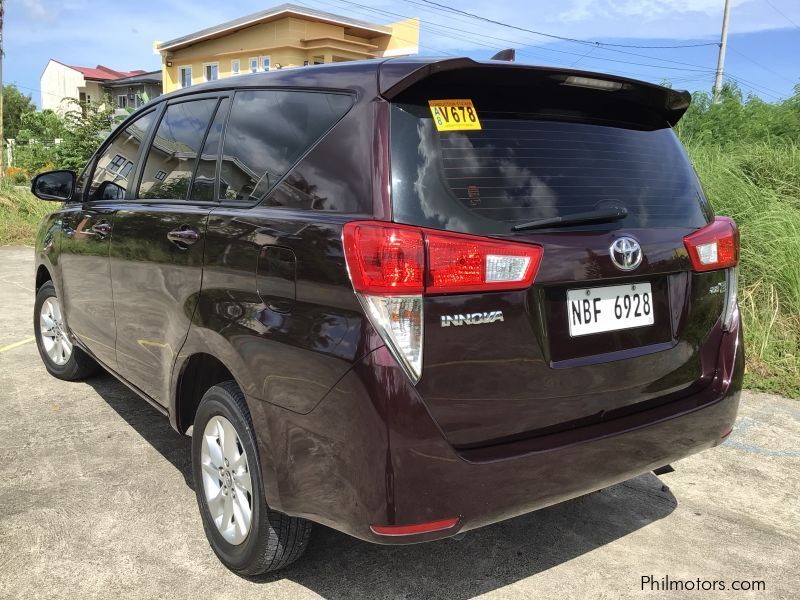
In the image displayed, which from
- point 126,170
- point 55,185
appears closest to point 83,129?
point 55,185

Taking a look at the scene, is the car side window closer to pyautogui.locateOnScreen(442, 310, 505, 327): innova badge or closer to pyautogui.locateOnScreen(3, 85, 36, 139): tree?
pyautogui.locateOnScreen(442, 310, 505, 327): innova badge

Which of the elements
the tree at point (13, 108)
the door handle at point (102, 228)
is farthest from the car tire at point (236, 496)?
the tree at point (13, 108)

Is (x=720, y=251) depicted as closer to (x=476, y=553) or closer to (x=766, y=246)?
(x=476, y=553)

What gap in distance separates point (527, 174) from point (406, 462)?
98cm

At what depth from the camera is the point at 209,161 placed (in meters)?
2.98

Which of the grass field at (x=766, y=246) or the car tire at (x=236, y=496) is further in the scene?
the grass field at (x=766, y=246)

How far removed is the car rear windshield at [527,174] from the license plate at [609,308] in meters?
0.22

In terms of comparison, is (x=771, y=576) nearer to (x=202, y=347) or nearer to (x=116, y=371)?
(x=202, y=347)

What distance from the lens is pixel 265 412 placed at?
2.36 m

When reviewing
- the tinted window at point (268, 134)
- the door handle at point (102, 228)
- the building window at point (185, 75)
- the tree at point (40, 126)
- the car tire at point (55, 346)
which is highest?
the building window at point (185, 75)

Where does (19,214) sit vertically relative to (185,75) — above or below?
below

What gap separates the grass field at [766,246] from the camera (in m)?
A: 5.41

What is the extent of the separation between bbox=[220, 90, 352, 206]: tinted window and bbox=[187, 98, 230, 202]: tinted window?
0.07m

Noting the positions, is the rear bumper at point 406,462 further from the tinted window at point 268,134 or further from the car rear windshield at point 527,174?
the tinted window at point 268,134
